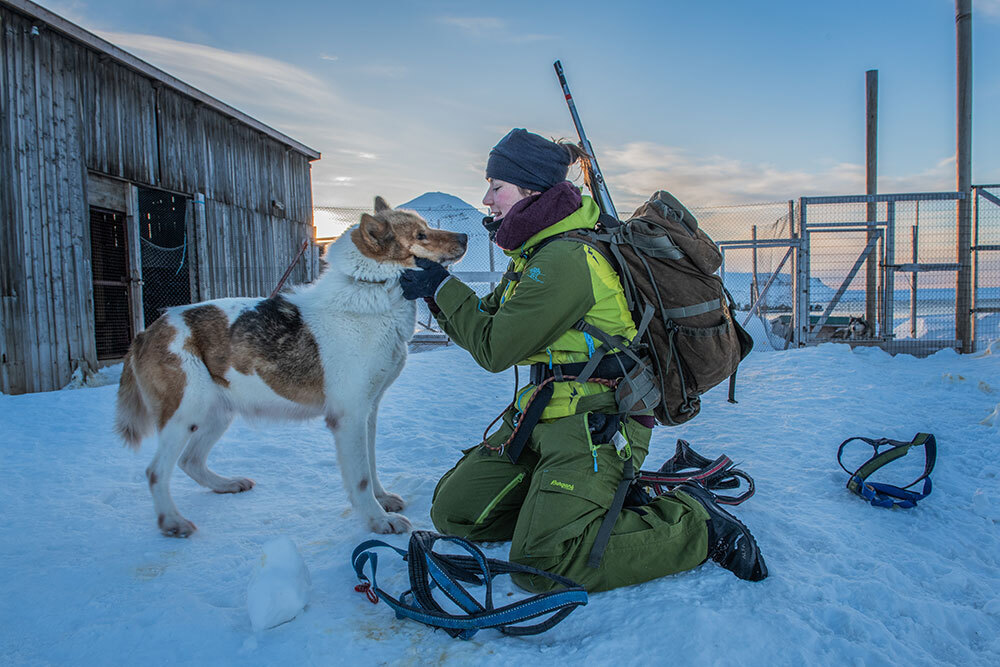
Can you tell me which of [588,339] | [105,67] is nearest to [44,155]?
[105,67]

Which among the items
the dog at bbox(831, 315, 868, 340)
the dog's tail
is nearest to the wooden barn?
the dog's tail

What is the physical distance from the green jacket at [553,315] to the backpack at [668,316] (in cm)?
6

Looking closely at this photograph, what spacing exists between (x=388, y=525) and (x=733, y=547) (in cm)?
154

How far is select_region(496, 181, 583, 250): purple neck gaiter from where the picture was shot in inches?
98.0

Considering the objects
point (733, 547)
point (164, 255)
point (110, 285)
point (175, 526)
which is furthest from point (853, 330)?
point (164, 255)

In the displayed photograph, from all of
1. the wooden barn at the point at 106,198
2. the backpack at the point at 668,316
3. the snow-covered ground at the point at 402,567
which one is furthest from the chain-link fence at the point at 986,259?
the wooden barn at the point at 106,198

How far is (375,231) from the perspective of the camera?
2.99 meters

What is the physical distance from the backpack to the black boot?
498mm

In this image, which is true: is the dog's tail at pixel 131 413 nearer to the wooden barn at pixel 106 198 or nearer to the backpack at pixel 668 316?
the backpack at pixel 668 316

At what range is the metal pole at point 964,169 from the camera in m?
8.65

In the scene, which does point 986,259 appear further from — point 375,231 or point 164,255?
point 164,255

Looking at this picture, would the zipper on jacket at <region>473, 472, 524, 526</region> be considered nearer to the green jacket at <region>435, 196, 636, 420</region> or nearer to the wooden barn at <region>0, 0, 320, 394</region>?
the green jacket at <region>435, 196, 636, 420</region>

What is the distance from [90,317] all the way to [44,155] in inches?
90.2

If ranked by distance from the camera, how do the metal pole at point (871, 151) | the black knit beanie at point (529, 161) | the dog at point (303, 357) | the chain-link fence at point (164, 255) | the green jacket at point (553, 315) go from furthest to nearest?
the chain-link fence at point (164, 255) → the metal pole at point (871, 151) → the dog at point (303, 357) → the black knit beanie at point (529, 161) → the green jacket at point (553, 315)
